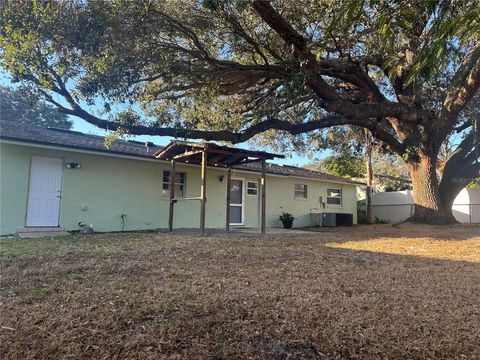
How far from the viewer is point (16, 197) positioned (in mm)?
9445

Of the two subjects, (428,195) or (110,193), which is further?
(428,195)

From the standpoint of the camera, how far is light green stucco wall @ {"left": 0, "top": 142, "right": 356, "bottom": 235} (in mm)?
9422

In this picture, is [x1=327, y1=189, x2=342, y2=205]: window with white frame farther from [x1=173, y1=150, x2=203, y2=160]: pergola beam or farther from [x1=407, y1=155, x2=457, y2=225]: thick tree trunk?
[x1=173, y1=150, x2=203, y2=160]: pergola beam

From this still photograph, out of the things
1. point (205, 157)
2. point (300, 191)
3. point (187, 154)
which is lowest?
point (300, 191)

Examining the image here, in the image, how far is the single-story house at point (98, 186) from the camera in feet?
31.1

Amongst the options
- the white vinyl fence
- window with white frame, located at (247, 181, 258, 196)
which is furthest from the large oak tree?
the white vinyl fence

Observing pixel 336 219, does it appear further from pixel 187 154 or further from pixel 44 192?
pixel 44 192

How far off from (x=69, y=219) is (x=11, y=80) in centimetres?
435

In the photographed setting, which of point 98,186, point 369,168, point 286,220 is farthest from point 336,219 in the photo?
point 98,186

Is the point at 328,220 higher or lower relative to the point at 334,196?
lower

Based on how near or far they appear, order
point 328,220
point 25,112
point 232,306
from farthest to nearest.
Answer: point 25,112, point 328,220, point 232,306

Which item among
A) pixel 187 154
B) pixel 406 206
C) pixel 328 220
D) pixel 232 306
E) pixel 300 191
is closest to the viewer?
pixel 232 306

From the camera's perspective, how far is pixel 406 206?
21.1 m

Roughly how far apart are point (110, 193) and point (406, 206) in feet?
56.9
